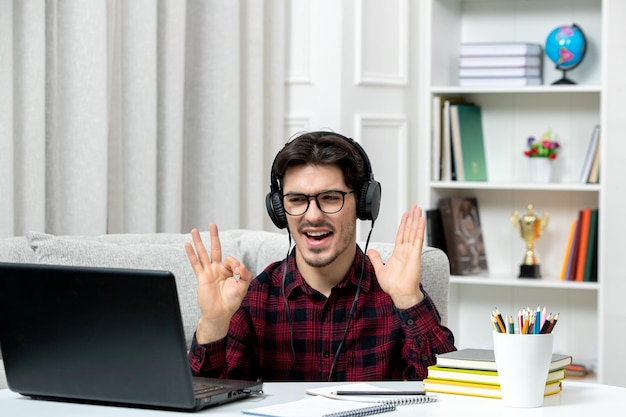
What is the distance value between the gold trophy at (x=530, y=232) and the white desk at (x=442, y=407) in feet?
7.16

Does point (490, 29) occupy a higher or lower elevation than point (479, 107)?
higher

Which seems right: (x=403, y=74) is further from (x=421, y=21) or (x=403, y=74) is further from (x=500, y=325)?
(x=500, y=325)

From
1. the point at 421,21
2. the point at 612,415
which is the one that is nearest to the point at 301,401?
the point at 612,415

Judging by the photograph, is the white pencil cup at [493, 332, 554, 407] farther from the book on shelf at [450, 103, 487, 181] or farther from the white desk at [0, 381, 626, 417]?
the book on shelf at [450, 103, 487, 181]

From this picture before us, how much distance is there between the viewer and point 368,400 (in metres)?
1.41

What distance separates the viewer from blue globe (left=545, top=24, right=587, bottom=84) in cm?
359

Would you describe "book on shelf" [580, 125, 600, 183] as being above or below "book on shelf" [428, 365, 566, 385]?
above

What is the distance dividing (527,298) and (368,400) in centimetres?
258

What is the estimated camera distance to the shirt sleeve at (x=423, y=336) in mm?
1753

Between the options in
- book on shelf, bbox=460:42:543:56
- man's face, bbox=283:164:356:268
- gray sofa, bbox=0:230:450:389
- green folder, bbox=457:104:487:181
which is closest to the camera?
man's face, bbox=283:164:356:268

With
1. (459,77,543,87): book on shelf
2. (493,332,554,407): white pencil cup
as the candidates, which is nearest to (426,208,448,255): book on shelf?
(459,77,543,87): book on shelf

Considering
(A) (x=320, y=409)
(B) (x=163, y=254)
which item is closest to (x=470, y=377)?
(A) (x=320, y=409)

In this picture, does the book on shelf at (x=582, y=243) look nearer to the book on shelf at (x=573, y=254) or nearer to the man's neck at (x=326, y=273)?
the book on shelf at (x=573, y=254)

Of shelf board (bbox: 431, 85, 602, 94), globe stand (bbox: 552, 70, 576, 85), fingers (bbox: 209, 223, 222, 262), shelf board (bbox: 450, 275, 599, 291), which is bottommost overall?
shelf board (bbox: 450, 275, 599, 291)
